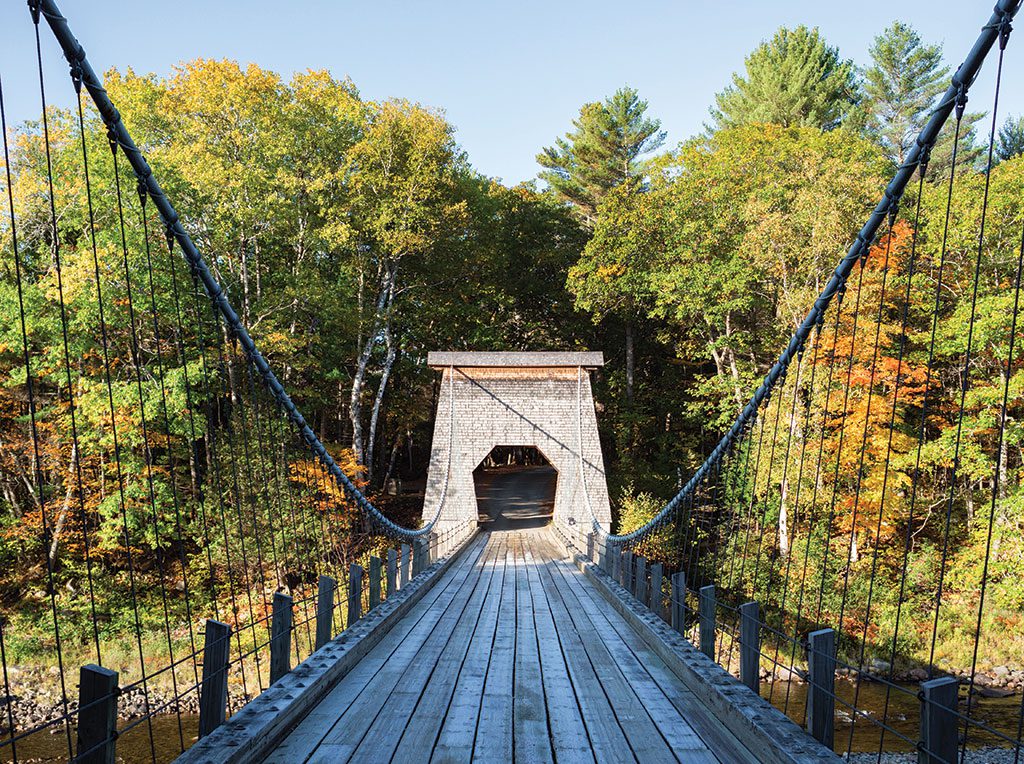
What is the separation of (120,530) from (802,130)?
57.5 ft

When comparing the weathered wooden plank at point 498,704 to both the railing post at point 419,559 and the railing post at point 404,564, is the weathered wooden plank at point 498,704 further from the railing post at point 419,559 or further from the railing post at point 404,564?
the railing post at point 419,559

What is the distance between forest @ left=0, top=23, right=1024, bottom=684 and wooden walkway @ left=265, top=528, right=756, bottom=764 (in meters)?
5.11

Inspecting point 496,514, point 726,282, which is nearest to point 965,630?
point 726,282

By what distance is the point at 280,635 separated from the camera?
3.17 m

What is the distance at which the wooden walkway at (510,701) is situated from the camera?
8.63 ft

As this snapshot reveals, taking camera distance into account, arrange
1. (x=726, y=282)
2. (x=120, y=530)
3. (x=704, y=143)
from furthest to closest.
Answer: (x=704, y=143), (x=726, y=282), (x=120, y=530)

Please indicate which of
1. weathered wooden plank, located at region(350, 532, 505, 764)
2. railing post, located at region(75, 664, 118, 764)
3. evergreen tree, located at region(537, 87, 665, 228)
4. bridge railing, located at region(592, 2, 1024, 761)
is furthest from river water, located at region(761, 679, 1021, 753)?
evergreen tree, located at region(537, 87, 665, 228)

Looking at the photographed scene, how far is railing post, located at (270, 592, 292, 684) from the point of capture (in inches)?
124

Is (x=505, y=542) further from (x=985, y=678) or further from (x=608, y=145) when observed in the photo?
(x=608, y=145)

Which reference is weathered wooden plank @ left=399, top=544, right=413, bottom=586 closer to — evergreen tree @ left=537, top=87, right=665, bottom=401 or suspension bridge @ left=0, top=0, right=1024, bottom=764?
suspension bridge @ left=0, top=0, right=1024, bottom=764

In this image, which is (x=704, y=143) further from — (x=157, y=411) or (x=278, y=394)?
(x=278, y=394)

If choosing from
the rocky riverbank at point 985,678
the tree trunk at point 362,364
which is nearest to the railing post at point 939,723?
the rocky riverbank at point 985,678

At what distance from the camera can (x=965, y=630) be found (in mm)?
12055

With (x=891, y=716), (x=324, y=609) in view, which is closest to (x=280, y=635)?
(x=324, y=609)
